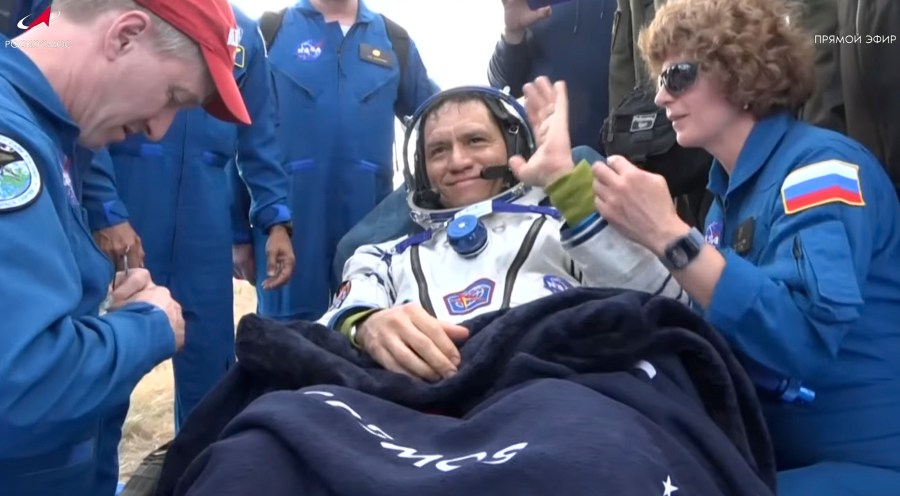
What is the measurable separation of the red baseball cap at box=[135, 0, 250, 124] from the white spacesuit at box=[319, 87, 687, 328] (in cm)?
44

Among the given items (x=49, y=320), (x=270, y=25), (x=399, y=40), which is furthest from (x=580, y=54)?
(x=49, y=320)

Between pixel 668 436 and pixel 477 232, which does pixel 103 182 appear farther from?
pixel 668 436

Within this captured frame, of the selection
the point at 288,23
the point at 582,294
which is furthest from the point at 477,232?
the point at 288,23

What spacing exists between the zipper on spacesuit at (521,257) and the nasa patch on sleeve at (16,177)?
847 millimetres

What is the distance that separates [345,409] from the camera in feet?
3.30

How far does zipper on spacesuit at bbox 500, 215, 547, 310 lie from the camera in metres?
1.64

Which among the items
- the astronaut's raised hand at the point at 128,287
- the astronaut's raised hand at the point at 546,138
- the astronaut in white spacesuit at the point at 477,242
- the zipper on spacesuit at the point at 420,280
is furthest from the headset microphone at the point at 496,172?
the astronaut's raised hand at the point at 128,287

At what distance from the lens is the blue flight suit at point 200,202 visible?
2264 millimetres

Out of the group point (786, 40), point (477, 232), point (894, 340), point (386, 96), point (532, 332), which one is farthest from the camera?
point (386, 96)

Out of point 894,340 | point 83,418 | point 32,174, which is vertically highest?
point 32,174

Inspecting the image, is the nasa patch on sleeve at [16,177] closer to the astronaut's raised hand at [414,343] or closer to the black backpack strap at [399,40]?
the astronaut's raised hand at [414,343]

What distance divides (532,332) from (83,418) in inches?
23.2

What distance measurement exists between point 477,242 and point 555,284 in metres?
0.18

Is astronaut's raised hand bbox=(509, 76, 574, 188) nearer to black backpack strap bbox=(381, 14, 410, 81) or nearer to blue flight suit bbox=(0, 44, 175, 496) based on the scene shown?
blue flight suit bbox=(0, 44, 175, 496)
